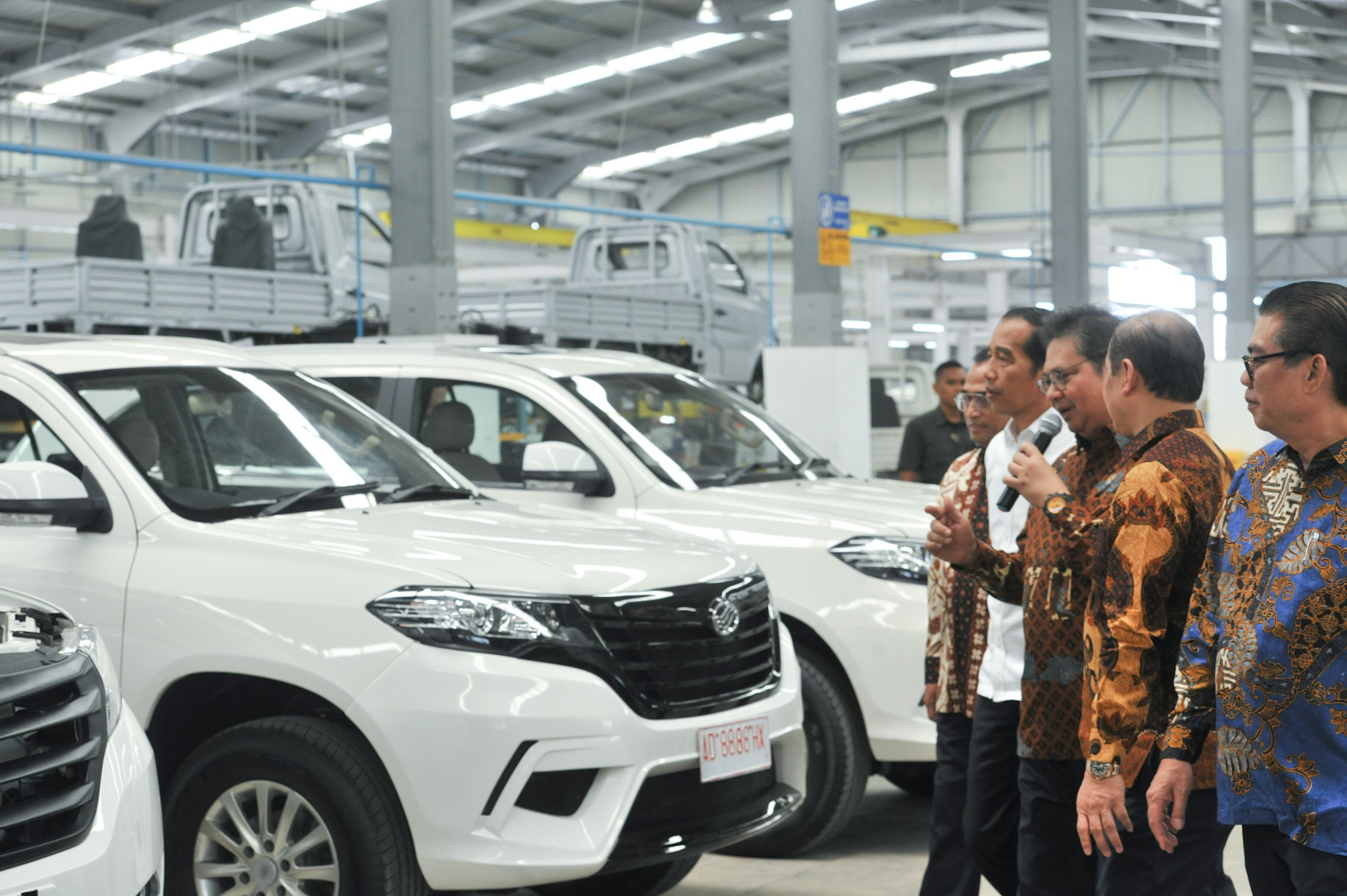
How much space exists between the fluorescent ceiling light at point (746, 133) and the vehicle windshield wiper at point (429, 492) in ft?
102

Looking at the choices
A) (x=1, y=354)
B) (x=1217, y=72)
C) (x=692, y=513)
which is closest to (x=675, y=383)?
(x=692, y=513)

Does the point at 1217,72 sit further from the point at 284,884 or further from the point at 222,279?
the point at 284,884

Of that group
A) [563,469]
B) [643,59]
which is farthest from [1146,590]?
[643,59]

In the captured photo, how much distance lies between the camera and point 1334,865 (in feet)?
7.16

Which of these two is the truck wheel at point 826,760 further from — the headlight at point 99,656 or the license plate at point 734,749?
the headlight at point 99,656

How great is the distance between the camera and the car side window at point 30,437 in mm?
4145

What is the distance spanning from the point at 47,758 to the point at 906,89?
3283 centimetres

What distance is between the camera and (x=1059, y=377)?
3.10 meters

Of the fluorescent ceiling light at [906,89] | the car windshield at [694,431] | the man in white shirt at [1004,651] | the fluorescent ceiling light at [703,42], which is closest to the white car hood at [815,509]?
→ the car windshield at [694,431]

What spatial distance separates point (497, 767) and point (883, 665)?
6.11 feet

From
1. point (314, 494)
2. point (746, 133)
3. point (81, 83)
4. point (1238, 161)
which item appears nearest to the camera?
point (314, 494)

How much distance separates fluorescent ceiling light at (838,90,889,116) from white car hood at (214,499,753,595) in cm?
3068

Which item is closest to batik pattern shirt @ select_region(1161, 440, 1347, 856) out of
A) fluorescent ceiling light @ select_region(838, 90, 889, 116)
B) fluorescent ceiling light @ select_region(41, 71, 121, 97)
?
fluorescent ceiling light @ select_region(41, 71, 121, 97)

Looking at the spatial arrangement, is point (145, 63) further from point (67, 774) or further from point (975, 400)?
point (67, 774)
